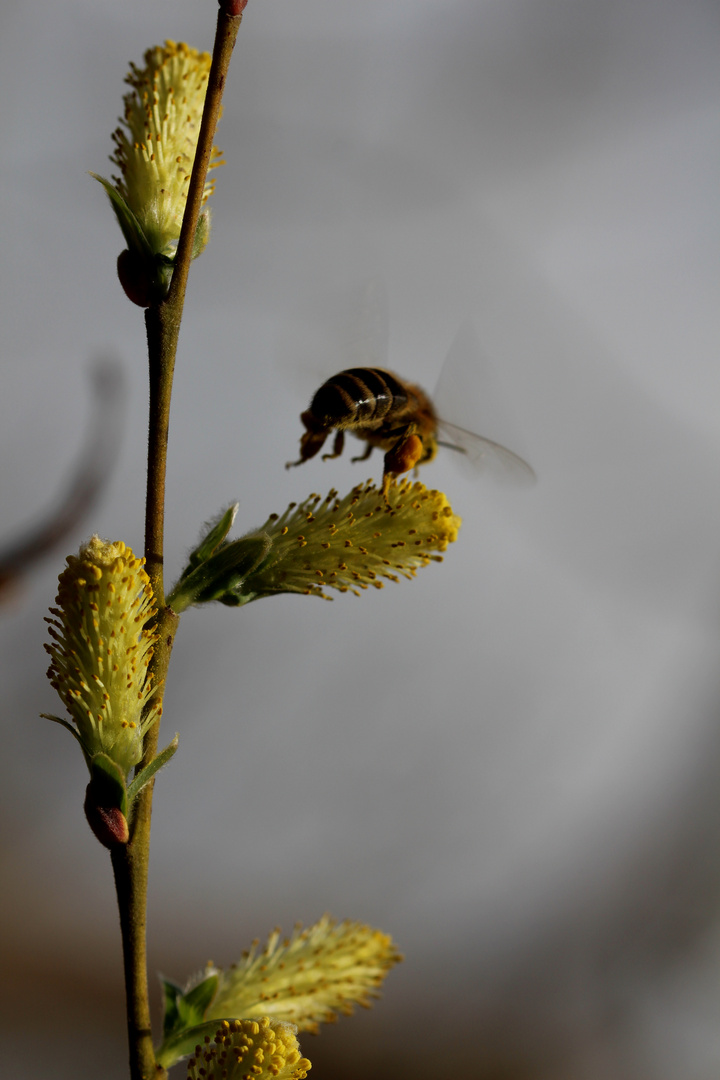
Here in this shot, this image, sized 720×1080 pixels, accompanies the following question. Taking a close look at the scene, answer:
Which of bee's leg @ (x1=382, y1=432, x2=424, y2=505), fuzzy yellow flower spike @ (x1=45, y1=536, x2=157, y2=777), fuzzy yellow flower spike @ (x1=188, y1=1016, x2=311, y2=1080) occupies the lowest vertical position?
fuzzy yellow flower spike @ (x1=188, y1=1016, x2=311, y2=1080)

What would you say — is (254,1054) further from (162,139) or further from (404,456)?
(162,139)

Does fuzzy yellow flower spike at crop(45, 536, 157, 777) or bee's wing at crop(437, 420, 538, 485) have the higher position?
bee's wing at crop(437, 420, 538, 485)

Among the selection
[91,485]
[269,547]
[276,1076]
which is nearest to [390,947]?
[276,1076]

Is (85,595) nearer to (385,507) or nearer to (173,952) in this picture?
(385,507)

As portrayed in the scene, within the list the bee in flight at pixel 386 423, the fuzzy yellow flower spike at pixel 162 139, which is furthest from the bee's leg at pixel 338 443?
the fuzzy yellow flower spike at pixel 162 139

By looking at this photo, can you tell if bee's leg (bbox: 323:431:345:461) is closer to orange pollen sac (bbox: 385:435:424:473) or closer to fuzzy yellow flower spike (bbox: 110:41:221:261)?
orange pollen sac (bbox: 385:435:424:473)

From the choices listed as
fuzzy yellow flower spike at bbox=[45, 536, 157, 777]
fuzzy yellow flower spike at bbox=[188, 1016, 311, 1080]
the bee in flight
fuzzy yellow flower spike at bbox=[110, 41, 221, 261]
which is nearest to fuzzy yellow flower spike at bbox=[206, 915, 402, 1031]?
fuzzy yellow flower spike at bbox=[188, 1016, 311, 1080]

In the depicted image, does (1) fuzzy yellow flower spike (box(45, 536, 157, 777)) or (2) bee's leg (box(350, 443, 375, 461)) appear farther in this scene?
(2) bee's leg (box(350, 443, 375, 461))
